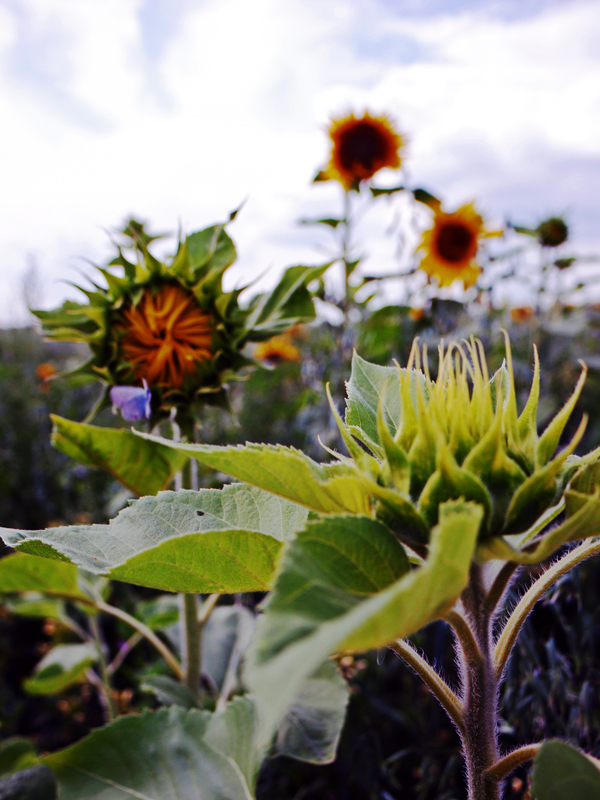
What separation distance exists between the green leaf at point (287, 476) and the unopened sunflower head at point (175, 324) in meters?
0.51

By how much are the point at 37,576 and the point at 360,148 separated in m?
1.54

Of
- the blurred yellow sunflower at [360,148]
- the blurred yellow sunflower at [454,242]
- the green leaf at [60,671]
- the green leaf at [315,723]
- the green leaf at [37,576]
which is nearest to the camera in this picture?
the green leaf at [315,723]

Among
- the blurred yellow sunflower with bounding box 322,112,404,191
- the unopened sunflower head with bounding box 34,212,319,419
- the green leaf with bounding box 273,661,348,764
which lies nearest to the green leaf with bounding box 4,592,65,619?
the unopened sunflower head with bounding box 34,212,319,419

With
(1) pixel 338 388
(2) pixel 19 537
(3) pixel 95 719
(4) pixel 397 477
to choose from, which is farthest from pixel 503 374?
(3) pixel 95 719

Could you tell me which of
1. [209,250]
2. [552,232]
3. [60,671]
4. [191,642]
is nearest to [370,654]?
[191,642]

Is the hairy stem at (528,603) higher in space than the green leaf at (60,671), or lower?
higher

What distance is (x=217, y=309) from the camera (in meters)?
0.87

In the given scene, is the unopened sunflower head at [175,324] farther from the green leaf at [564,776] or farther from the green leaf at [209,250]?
the green leaf at [564,776]

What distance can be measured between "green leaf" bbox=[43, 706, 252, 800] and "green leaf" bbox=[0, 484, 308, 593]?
0.70ft

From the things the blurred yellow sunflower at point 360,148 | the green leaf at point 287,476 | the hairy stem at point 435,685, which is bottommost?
the hairy stem at point 435,685

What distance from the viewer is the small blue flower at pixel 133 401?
80 centimetres

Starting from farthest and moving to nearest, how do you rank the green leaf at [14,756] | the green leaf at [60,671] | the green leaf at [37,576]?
1. the green leaf at [60,671]
2. the green leaf at [14,756]
3. the green leaf at [37,576]

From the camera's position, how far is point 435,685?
0.40 meters

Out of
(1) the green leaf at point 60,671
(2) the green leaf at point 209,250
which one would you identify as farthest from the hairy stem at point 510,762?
(1) the green leaf at point 60,671
